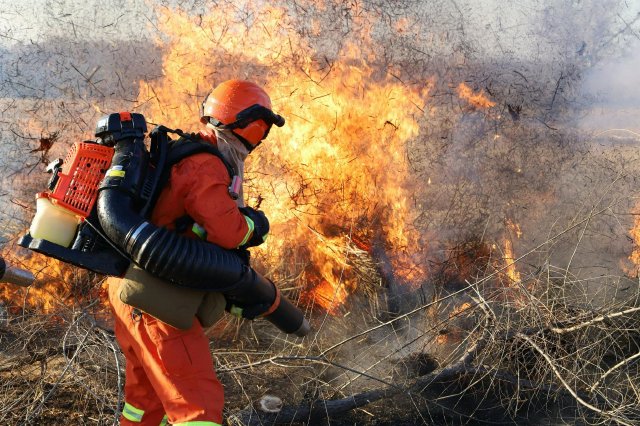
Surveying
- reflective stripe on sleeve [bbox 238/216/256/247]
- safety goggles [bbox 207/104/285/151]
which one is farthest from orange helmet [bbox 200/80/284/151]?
reflective stripe on sleeve [bbox 238/216/256/247]

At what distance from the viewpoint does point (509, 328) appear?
13.4 ft

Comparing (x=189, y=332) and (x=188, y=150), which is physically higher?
(x=188, y=150)

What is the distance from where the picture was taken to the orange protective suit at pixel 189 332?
8.46 ft

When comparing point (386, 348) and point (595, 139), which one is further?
point (595, 139)

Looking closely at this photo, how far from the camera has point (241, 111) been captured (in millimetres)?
2963

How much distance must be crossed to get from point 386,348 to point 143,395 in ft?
8.06

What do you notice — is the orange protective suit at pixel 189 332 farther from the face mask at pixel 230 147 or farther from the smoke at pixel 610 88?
the smoke at pixel 610 88

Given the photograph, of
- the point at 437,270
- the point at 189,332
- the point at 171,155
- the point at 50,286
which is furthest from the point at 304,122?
the point at 189,332

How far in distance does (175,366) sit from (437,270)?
4.01 meters

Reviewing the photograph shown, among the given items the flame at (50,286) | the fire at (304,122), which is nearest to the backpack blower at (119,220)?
the flame at (50,286)

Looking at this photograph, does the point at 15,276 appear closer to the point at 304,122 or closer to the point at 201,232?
the point at 201,232

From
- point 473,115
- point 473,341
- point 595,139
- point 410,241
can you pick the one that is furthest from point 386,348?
point 595,139

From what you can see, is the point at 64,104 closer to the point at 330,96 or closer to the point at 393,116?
the point at 330,96

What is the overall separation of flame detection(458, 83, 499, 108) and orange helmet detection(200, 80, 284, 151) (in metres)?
4.27
